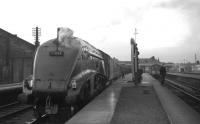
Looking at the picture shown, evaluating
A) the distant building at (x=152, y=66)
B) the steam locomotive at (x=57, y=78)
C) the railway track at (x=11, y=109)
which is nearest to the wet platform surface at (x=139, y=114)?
the steam locomotive at (x=57, y=78)

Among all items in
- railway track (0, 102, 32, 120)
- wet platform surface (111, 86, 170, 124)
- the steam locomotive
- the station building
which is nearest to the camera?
wet platform surface (111, 86, 170, 124)

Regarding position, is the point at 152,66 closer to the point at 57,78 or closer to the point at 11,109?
the point at 11,109

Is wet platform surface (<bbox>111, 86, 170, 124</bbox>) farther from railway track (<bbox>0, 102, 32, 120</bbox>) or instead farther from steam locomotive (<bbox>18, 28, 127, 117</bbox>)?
railway track (<bbox>0, 102, 32, 120</bbox>)

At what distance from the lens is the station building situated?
38.3 meters

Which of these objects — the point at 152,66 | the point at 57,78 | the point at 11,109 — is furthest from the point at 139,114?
the point at 152,66

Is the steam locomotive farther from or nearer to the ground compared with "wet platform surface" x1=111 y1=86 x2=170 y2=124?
farther from the ground

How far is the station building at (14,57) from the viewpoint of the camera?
126ft

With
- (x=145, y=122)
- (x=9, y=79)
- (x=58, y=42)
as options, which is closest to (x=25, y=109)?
(x=58, y=42)

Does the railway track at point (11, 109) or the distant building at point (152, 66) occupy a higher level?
the distant building at point (152, 66)

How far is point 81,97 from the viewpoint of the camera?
10680 mm

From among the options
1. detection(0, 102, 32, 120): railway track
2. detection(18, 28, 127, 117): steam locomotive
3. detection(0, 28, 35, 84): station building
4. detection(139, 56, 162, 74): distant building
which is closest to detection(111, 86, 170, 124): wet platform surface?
detection(18, 28, 127, 117): steam locomotive

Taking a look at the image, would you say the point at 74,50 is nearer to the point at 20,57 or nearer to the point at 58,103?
the point at 58,103

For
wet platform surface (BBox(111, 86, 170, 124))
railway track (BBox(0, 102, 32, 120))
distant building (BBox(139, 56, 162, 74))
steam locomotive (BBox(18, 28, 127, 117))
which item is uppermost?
distant building (BBox(139, 56, 162, 74))

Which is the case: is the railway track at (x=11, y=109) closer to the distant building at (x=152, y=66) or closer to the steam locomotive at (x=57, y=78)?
the steam locomotive at (x=57, y=78)
